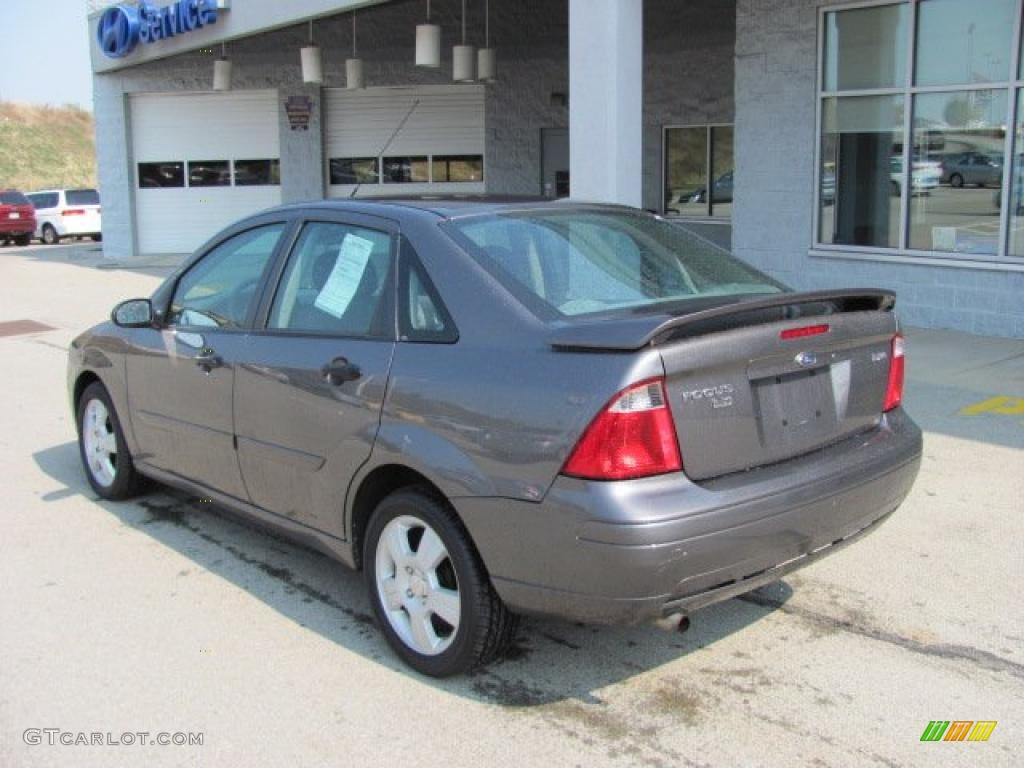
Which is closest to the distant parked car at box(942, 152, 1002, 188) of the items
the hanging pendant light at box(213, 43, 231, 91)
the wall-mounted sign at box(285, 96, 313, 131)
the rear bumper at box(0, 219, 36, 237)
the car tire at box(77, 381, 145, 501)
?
the car tire at box(77, 381, 145, 501)

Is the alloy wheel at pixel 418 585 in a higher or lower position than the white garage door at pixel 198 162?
lower

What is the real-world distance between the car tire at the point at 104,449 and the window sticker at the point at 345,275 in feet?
6.43

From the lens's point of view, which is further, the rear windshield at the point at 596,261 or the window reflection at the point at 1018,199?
the window reflection at the point at 1018,199

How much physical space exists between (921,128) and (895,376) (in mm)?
7686

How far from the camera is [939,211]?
10844 millimetres

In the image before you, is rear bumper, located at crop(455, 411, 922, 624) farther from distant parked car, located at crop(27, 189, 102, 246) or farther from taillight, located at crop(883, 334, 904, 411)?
distant parked car, located at crop(27, 189, 102, 246)

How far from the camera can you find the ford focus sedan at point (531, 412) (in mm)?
3271

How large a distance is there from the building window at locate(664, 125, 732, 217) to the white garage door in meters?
9.40

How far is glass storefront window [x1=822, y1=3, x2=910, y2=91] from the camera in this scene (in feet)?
35.9

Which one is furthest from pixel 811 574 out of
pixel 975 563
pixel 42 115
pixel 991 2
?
pixel 42 115

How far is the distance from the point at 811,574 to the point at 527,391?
2013 mm

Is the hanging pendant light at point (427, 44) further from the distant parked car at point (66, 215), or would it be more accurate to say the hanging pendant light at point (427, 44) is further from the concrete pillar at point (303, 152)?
the distant parked car at point (66, 215)

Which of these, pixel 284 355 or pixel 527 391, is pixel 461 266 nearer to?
pixel 527 391

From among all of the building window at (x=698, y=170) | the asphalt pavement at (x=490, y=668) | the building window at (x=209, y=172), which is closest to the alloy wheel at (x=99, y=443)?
the asphalt pavement at (x=490, y=668)
